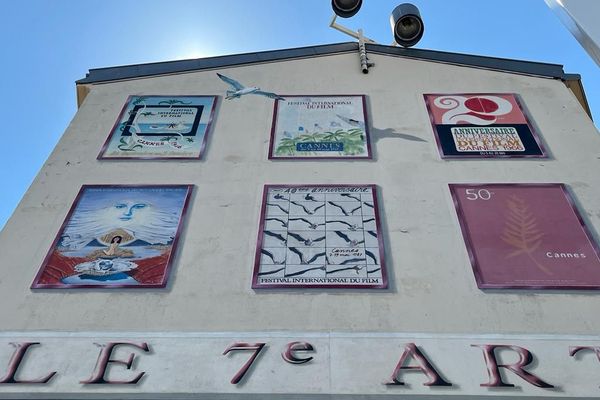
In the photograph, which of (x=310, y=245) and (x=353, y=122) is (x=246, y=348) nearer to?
(x=310, y=245)

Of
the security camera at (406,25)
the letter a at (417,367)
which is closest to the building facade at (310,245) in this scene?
the letter a at (417,367)

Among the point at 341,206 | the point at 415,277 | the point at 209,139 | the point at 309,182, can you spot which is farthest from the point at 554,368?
the point at 209,139

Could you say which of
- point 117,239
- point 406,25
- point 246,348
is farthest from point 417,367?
point 406,25

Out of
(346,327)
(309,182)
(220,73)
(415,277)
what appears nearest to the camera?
(346,327)

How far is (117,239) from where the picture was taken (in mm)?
5090

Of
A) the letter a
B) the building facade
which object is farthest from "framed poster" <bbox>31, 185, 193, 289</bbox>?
the letter a

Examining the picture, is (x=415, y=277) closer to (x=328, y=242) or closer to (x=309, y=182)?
(x=328, y=242)

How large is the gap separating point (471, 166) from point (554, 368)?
2430 mm

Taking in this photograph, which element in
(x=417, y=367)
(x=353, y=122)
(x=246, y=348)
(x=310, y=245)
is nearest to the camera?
(x=417, y=367)

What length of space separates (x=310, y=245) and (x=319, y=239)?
106 mm

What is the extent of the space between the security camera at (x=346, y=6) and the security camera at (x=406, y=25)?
0.58 meters

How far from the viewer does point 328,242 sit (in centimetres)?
500

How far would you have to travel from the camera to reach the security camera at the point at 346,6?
23.9 ft

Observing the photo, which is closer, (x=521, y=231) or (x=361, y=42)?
(x=521, y=231)
